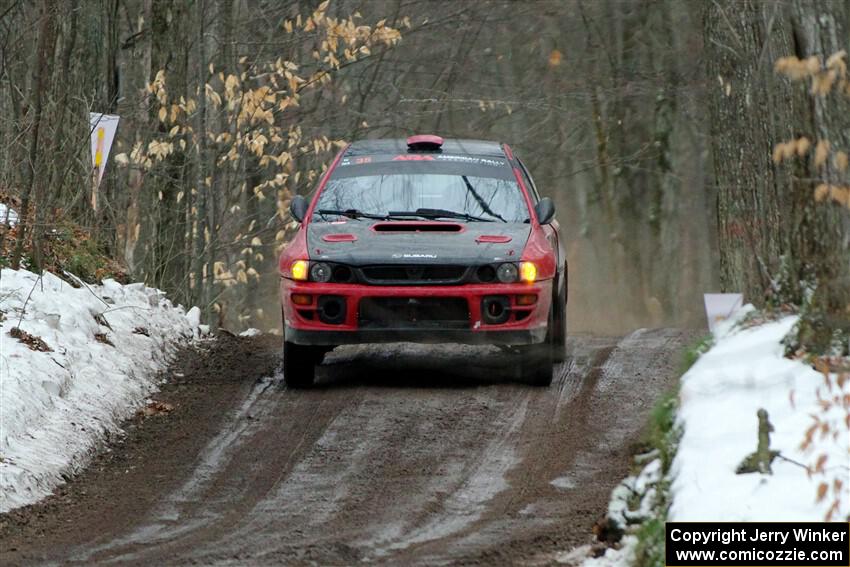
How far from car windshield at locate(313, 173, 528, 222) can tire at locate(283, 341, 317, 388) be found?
1.04 m

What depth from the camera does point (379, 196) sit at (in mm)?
10945

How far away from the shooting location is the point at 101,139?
41.0 ft

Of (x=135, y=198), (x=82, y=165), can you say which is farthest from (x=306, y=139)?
(x=82, y=165)

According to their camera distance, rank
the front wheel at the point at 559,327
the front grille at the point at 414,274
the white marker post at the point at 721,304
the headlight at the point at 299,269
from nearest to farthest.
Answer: the white marker post at the point at 721,304 < the front grille at the point at 414,274 < the headlight at the point at 299,269 < the front wheel at the point at 559,327

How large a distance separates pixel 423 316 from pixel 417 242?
0.55 metres

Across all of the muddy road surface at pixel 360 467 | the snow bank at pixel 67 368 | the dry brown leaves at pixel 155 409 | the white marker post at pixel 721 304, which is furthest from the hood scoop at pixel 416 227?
the white marker post at pixel 721 304

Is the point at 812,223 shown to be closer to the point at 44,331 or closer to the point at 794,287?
the point at 794,287

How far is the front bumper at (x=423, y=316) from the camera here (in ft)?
32.5

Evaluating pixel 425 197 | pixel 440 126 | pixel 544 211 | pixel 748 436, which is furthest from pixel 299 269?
pixel 440 126

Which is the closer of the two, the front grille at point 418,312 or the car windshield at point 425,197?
the front grille at point 418,312

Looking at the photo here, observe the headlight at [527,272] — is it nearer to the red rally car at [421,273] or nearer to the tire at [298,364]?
the red rally car at [421,273]

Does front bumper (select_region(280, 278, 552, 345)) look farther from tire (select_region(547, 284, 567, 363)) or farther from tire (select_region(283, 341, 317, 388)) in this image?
tire (select_region(547, 284, 567, 363))

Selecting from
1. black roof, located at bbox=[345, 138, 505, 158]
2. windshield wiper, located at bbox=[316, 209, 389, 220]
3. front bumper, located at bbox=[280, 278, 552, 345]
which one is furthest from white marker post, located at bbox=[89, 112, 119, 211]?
front bumper, located at bbox=[280, 278, 552, 345]

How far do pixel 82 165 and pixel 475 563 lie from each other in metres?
7.83
